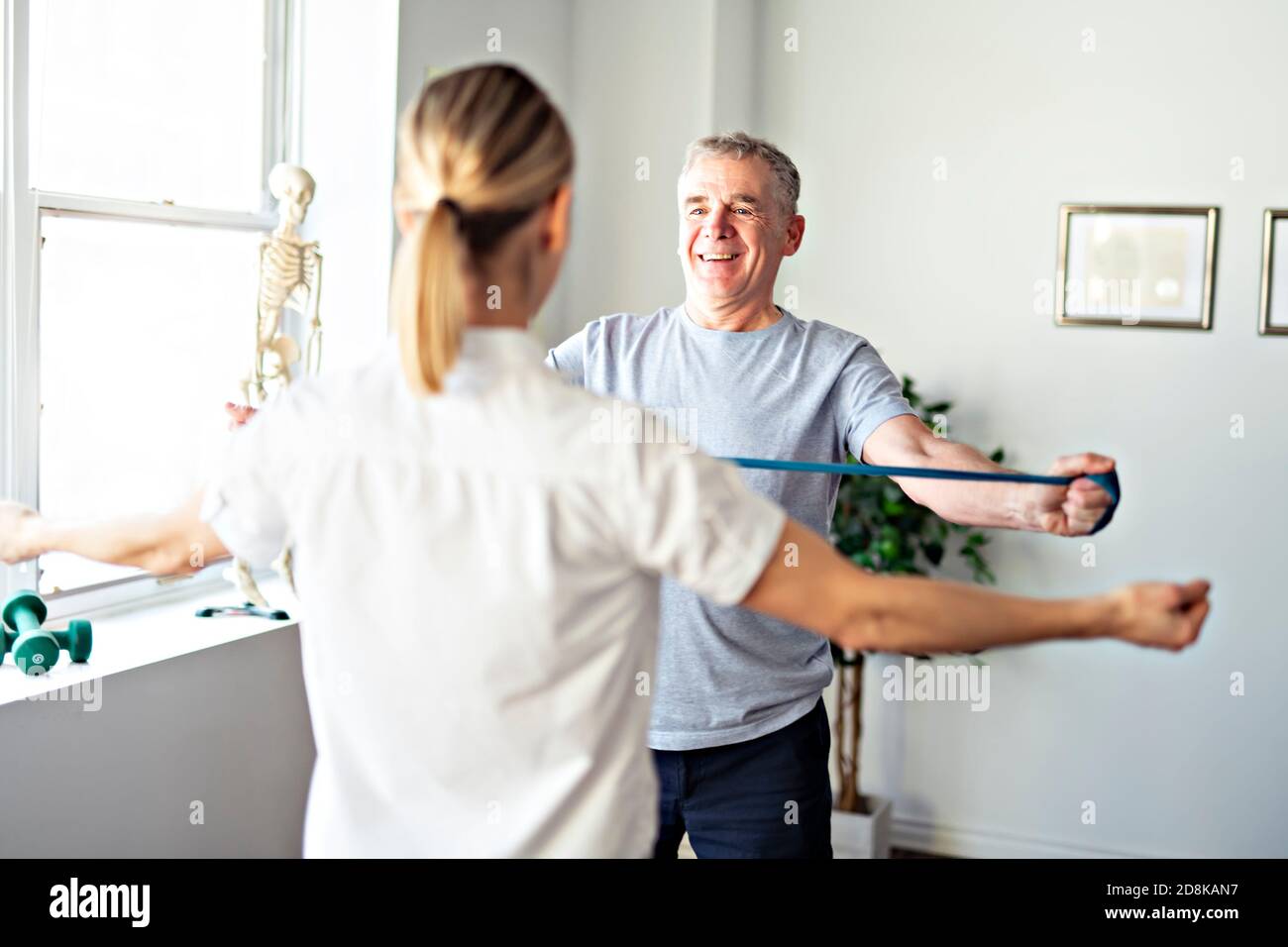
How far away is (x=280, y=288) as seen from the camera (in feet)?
9.00

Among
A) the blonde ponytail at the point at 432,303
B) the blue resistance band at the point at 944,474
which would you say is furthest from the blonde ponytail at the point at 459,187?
the blue resistance band at the point at 944,474

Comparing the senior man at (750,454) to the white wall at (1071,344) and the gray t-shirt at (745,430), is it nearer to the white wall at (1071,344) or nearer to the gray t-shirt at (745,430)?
the gray t-shirt at (745,430)

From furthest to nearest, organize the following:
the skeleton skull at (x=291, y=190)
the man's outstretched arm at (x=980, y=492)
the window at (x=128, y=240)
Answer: the skeleton skull at (x=291, y=190)
the window at (x=128, y=240)
the man's outstretched arm at (x=980, y=492)

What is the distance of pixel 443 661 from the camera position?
1057mm

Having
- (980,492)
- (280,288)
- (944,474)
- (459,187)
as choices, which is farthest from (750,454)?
(280,288)

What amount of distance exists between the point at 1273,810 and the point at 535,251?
3.41 m

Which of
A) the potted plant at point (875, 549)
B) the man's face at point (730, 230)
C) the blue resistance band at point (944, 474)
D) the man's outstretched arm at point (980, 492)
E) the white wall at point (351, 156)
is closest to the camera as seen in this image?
the blue resistance band at point (944, 474)

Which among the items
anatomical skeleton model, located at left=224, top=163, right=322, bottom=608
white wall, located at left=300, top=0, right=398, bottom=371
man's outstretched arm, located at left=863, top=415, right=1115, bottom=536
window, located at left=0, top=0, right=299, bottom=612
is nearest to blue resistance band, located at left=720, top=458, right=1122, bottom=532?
man's outstretched arm, located at left=863, top=415, right=1115, bottom=536

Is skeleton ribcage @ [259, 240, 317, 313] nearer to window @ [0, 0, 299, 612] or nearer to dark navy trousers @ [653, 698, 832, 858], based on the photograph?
window @ [0, 0, 299, 612]

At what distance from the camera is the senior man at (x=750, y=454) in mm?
1918

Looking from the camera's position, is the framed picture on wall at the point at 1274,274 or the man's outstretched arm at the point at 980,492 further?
the framed picture on wall at the point at 1274,274

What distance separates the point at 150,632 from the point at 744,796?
1.36 meters

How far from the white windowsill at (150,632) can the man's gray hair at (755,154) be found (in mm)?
1327
